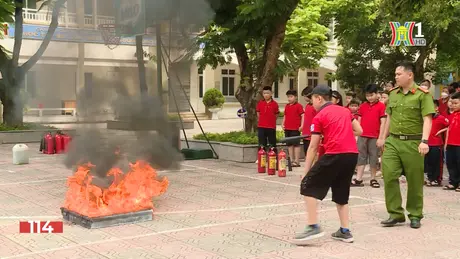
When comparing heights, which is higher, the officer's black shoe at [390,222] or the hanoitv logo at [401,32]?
the hanoitv logo at [401,32]

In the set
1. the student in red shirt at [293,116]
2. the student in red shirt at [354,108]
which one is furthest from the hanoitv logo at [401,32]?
the student in red shirt at [354,108]

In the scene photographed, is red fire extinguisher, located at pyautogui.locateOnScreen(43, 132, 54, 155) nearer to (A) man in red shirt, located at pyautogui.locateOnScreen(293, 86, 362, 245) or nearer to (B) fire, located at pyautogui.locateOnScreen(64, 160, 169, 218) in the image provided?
(B) fire, located at pyautogui.locateOnScreen(64, 160, 169, 218)

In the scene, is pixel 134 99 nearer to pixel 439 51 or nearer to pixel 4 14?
pixel 4 14

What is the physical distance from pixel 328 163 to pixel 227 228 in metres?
1.50

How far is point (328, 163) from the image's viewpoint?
569cm

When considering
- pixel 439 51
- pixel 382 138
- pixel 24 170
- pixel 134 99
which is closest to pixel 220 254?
pixel 134 99

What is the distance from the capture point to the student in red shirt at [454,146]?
9.09 m

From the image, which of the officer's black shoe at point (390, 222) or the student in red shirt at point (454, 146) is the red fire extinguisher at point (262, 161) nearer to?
the student in red shirt at point (454, 146)

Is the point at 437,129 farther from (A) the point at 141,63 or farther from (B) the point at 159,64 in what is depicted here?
(A) the point at 141,63

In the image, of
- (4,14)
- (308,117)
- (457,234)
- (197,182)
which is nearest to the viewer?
(457,234)

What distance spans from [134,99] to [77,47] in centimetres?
98

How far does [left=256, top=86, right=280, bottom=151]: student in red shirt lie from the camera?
11.7m

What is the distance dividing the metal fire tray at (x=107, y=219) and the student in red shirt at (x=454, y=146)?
522 cm

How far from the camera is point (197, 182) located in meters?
9.88
